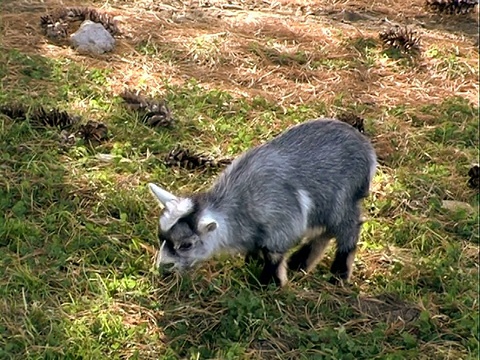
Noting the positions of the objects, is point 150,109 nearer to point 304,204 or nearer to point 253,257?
point 253,257

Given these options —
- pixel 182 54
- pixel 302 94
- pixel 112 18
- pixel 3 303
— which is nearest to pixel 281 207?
pixel 3 303

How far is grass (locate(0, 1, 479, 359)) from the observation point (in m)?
4.12

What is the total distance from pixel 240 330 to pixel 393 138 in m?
2.69

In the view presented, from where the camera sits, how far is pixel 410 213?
531cm

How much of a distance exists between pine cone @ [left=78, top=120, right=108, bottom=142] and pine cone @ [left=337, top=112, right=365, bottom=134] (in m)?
1.89

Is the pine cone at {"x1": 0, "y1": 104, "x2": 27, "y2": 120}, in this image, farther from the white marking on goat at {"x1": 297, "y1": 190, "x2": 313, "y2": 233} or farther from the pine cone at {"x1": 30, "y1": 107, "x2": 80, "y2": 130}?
the white marking on goat at {"x1": 297, "y1": 190, "x2": 313, "y2": 233}

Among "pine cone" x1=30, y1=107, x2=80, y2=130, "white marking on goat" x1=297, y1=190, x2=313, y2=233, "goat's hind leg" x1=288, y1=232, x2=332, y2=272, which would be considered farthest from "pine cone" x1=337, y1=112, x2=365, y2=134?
"pine cone" x1=30, y1=107, x2=80, y2=130

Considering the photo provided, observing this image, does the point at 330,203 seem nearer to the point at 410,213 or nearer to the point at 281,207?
the point at 281,207

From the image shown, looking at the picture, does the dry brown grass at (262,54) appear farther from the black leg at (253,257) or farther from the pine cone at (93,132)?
the black leg at (253,257)

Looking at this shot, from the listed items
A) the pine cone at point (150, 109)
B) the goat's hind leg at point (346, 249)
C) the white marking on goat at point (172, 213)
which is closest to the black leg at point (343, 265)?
the goat's hind leg at point (346, 249)

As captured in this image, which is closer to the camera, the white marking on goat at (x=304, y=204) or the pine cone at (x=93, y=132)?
the white marking on goat at (x=304, y=204)

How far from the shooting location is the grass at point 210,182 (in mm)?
4121

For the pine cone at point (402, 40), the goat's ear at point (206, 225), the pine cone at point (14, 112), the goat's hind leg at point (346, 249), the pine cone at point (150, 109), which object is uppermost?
the goat's ear at point (206, 225)

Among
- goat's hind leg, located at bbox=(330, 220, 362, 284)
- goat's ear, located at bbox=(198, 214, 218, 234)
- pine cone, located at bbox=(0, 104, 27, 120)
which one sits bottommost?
pine cone, located at bbox=(0, 104, 27, 120)
